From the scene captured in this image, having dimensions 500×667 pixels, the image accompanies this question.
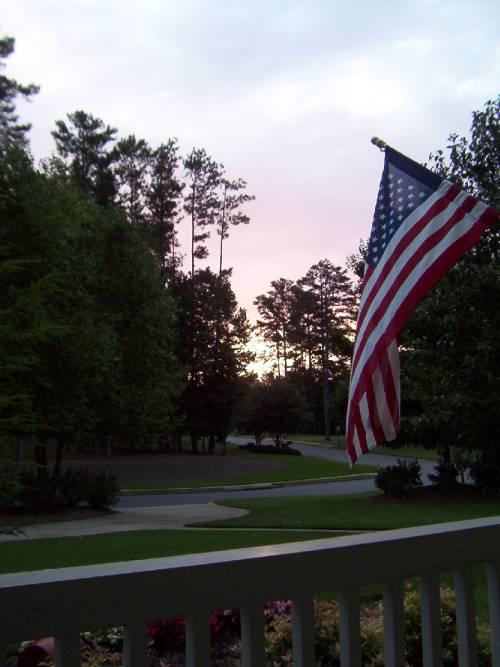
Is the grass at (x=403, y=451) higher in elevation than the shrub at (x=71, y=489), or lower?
higher

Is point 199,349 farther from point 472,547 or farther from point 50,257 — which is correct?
point 472,547

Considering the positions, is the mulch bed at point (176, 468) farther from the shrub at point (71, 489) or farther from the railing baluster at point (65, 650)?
the railing baluster at point (65, 650)

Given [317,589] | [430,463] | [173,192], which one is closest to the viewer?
[317,589]

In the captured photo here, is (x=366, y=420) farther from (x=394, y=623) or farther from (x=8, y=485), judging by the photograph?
(x=8, y=485)

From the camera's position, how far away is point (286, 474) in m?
37.4

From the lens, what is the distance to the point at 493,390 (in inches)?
367

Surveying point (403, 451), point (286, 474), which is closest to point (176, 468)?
point (286, 474)

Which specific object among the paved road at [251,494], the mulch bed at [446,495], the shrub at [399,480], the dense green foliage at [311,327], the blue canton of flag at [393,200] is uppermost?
the dense green foliage at [311,327]

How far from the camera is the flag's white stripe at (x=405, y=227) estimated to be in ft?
15.9

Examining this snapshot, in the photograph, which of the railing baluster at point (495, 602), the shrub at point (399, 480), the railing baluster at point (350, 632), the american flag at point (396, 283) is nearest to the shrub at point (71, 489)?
the shrub at point (399, 480)

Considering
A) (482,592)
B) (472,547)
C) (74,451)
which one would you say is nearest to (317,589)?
(472,547)

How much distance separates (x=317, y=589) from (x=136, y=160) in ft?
155

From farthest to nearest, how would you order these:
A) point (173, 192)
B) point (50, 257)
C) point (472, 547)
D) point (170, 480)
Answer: point (173, 192) → point (170, 480) → point (50, 257) → point (472, 547)

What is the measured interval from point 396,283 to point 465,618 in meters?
2.37
